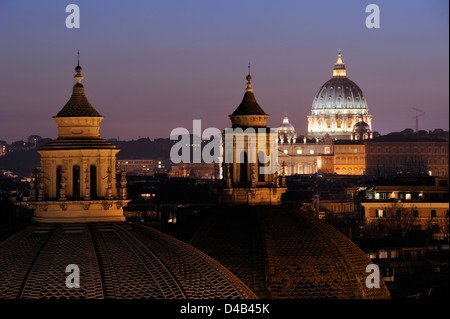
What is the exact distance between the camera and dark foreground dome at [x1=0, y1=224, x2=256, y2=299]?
33750mm

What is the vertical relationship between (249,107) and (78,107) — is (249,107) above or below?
above

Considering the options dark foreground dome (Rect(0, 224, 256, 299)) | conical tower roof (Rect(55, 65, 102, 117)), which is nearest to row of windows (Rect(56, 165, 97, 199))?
dark foreground dome (Rect(0, 224, 256, 299))

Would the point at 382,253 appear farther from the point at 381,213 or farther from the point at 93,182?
the point at 93,182

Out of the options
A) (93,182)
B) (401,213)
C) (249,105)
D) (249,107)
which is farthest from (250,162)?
(401,213)

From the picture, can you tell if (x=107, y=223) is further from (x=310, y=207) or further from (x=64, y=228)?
(x=310, y=207)

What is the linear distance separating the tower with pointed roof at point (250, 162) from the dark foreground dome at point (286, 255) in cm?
146

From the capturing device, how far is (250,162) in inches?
2040

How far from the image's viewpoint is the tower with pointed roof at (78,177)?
39.3m

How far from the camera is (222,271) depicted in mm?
37312

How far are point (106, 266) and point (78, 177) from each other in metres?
5.01

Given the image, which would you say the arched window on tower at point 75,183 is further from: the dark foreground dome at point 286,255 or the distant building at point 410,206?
the distant building at point 410,206

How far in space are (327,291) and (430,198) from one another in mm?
82375

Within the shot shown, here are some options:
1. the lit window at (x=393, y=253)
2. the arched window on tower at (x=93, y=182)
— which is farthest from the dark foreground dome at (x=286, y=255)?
the lit window at (x=393, y=253)
